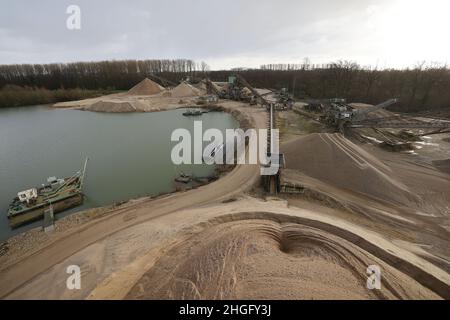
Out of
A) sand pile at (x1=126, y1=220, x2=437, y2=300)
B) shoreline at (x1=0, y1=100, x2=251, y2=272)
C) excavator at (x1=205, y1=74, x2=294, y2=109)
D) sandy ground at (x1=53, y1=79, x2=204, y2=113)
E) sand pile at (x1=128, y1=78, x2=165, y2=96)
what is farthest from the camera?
sand pile at (x1=128, y1=78, x2=165, y2=96)

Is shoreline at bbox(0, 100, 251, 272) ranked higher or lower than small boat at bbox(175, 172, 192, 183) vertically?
lower

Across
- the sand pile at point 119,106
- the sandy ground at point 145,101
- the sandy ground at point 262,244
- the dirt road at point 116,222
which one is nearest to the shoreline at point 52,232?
the sandy ground at point 262,244

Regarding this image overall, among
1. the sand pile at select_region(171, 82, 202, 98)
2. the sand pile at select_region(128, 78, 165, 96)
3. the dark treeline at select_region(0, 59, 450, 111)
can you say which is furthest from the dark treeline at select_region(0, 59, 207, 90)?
the sand pile at select_region(171, 82, 202, 98)

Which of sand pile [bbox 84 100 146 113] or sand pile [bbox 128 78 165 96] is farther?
sand pile [bbox 128 78 165 96]

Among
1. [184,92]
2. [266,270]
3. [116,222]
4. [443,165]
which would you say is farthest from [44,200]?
[184,92]

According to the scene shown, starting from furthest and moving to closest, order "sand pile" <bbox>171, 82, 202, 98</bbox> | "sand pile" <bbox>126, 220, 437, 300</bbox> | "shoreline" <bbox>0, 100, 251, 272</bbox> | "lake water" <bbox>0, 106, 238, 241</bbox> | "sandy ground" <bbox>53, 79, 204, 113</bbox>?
1. "sand pile" <bbox>171, 82, 202, 98</bbox>
2. "sandy ground" <bbox>53, 79, 204, 113</bbox>
3. "lake water" <bbox>0, 106, 238, 241</bbox>
4. "shoreline" <bbox>0, 100, 251, 272</bbox>
5. "sand pile" <bbox>126, 220, 437, 300</bbox>

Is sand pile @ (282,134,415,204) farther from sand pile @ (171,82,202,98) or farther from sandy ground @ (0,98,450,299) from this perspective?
sand pile @ (171,82,202,98)

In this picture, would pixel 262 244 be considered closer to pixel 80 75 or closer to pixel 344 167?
pixel 344 167
